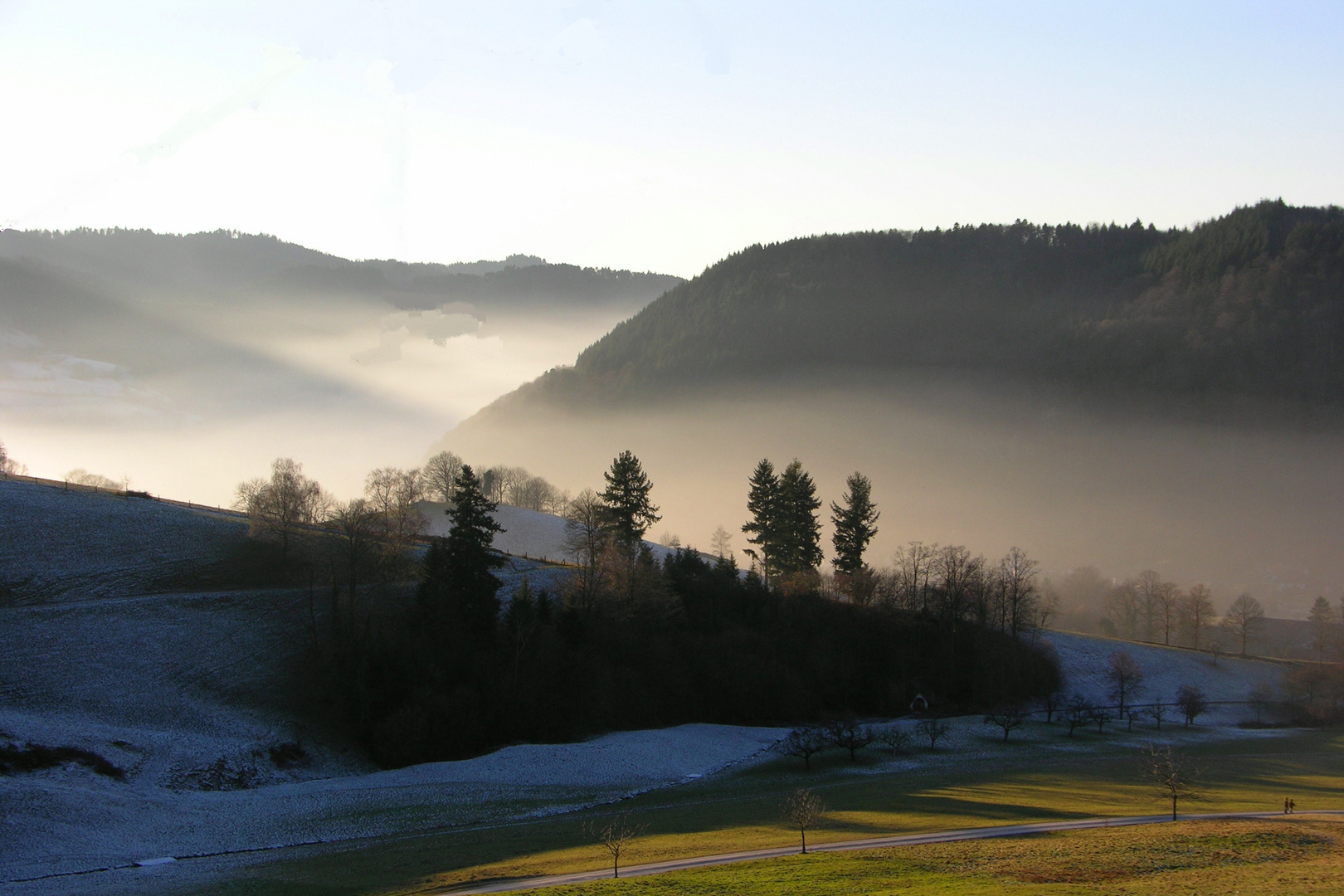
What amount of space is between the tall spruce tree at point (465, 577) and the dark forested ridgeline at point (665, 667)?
781mm

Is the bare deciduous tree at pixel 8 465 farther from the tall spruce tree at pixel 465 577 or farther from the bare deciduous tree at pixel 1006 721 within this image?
the bare deciduous tree at pixel 1006 721

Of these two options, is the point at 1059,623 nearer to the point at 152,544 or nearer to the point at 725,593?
the point at 725,593

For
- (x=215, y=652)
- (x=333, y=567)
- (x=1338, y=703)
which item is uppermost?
(x=333, y=567)

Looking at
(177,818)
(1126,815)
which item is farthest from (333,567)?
(1126,815)

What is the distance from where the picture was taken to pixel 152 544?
3068 inches

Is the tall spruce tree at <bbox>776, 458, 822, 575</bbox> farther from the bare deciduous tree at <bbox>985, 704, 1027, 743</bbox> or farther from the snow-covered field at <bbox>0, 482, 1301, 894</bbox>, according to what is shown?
the bare deciduous tree at <bbox>985, 704, 1027, 743</bbox>

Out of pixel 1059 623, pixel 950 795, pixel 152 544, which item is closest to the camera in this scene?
pixel 950 795

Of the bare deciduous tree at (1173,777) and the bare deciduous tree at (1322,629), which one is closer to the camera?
the bare deciduous tree at (1173,777)

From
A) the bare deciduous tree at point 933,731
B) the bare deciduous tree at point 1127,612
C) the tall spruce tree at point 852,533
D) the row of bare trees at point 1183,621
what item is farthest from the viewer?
the bare deciduous tree at point 1127,612

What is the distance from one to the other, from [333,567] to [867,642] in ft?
172

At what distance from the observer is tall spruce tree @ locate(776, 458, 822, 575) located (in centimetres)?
10306

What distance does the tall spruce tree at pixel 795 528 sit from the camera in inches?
4058

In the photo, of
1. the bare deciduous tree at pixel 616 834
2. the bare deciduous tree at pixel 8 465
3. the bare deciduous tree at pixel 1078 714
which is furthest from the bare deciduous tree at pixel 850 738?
the bare deciduous tree at pixel 8 465

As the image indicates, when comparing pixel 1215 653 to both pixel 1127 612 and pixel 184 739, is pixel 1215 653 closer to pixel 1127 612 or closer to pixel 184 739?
pixel 1127 612
